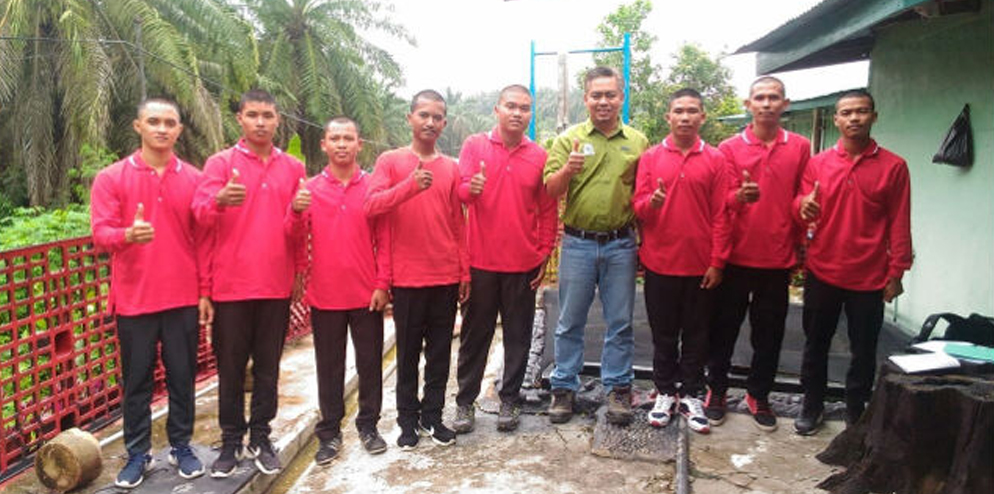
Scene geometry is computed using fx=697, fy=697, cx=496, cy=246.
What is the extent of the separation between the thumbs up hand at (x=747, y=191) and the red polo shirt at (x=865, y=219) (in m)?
0.29

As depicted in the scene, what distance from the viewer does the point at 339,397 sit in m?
4.01

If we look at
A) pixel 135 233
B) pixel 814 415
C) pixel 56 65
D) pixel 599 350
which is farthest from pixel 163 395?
pixel 56 65

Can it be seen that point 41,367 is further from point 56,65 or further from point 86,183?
point 56,65

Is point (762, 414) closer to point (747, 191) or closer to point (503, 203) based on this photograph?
point (747, 191)

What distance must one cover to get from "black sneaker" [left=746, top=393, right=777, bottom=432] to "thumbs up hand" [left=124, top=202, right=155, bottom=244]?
3554 millimetres

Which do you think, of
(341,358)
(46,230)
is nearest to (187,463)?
(341,358)

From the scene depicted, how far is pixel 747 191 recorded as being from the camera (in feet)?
12.8

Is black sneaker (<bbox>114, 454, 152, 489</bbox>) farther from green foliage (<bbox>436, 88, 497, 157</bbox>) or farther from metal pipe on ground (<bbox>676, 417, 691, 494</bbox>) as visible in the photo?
green foliage (<bbox>436, 88, 497, 157</bbox>)

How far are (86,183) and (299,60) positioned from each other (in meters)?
9.06

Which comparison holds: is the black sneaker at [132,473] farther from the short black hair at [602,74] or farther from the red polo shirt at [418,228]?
the short black hair at [602,74]

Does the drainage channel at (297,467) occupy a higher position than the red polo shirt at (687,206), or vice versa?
the red polo shirt at (687,206)

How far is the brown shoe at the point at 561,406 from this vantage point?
4.49m

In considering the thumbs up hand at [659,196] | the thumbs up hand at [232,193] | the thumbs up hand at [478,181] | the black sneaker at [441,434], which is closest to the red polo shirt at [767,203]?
the thumbs up hand at [659,196]

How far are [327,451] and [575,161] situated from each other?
2192mm
